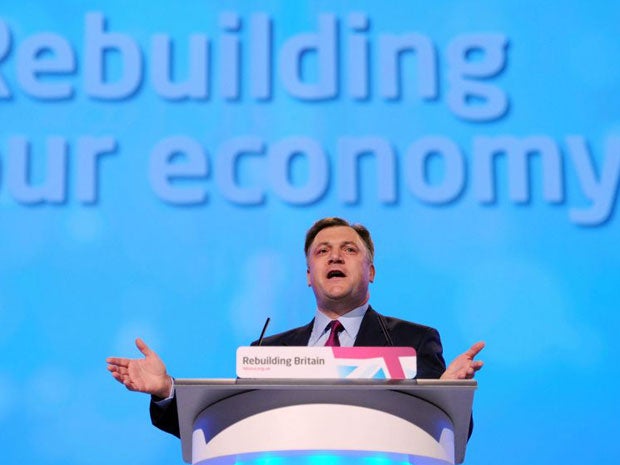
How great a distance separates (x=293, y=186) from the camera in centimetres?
384

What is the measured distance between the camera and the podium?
1.61 meters

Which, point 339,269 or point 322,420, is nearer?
point 322,420

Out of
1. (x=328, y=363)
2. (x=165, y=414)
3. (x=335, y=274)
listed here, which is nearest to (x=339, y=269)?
(x=335, y=274)

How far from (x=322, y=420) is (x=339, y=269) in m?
1.26

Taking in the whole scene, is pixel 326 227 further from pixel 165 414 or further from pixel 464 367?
pixel 464 367

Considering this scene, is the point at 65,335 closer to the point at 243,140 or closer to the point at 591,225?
the point at 243,140

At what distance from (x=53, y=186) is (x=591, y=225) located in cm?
210

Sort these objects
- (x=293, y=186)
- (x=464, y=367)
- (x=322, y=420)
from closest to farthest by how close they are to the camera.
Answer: (x=322, y=420) < (x=464, y=367) < (x=293, y=186)

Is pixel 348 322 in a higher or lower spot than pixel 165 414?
higher

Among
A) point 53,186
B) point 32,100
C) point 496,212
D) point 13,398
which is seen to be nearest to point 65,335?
point 13,398

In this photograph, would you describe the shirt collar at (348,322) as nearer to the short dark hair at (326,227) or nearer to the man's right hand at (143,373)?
the short dark hair at (326,227)

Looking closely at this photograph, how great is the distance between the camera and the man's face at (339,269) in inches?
112

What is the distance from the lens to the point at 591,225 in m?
3.83

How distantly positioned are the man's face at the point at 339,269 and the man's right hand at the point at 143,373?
895 millimetres
